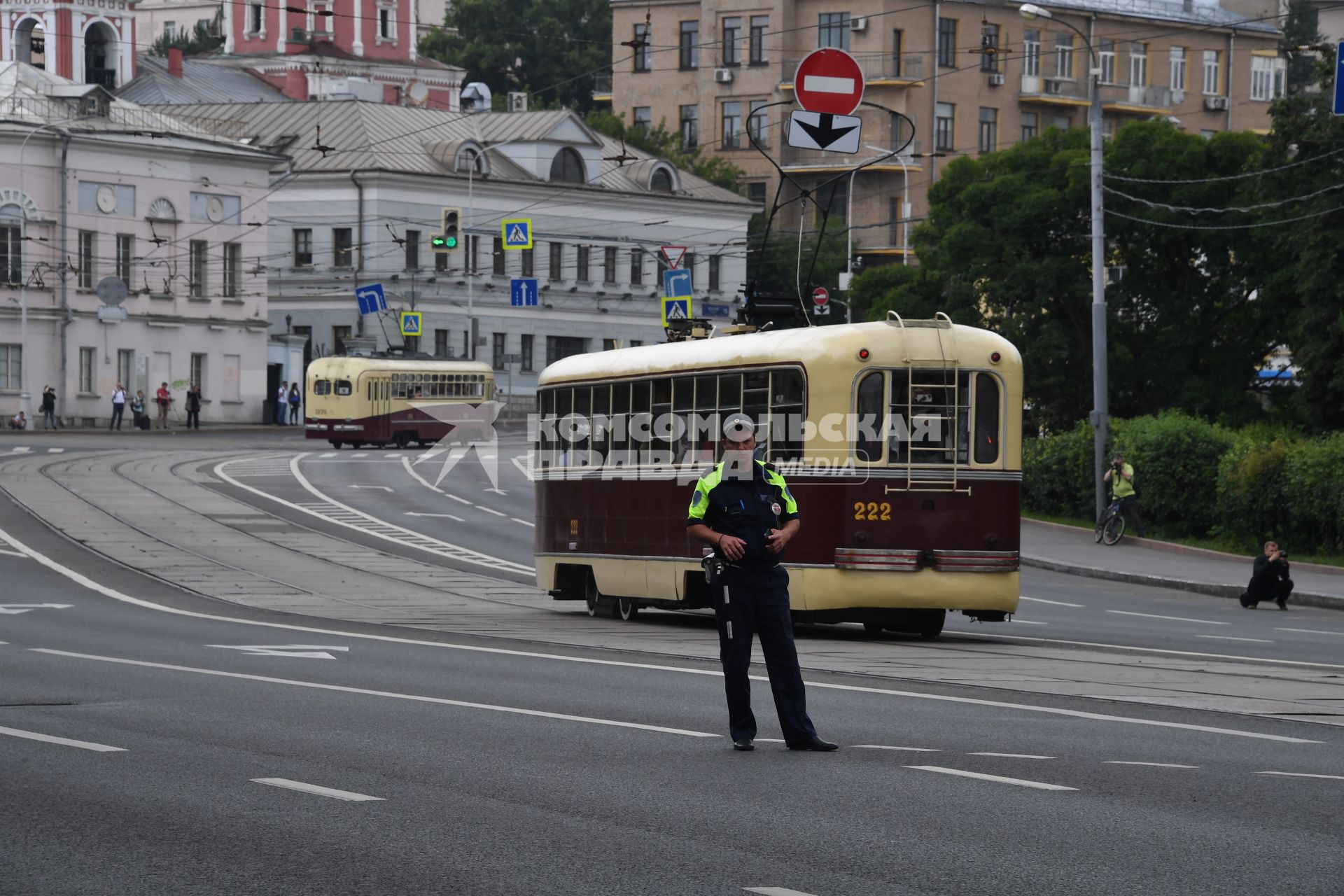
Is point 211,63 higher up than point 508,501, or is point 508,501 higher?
point 211,63

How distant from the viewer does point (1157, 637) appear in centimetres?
2158

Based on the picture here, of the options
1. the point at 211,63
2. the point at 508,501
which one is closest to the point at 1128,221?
the point at 508,501

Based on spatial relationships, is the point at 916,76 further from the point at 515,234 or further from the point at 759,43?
the point at 515,234

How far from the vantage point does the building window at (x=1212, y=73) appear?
10300 centimetres

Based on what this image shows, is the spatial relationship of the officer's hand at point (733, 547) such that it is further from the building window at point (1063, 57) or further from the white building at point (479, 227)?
the building window at point (1063, 57)

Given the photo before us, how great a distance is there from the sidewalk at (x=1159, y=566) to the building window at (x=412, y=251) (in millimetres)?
46028

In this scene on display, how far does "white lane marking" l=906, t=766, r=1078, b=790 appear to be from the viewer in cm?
1000

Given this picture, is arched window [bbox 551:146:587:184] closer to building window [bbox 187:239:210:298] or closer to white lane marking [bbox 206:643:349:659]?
building window [bbox 187:239:210:298]

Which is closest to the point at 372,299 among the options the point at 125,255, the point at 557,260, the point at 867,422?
the point at 125,255

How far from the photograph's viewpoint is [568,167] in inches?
3499

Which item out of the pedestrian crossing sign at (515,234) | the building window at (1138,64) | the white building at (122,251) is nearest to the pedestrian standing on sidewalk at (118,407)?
the white building at (122,251)

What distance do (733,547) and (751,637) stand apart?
19.6 inches

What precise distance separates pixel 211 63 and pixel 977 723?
3833 inches

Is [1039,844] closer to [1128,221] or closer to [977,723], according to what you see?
[977,723]
